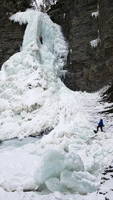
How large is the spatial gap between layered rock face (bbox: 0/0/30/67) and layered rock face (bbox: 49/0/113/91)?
12.5 ft

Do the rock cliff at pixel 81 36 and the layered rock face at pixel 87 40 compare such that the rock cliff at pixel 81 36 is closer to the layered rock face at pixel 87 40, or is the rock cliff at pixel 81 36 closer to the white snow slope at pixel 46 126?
the layered rock face at pixel 87 40

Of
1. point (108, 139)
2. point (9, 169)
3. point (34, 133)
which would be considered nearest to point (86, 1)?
point (34, 133)

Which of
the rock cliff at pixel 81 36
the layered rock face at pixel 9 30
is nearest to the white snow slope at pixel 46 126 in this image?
the layered rock face at pixel 9 30

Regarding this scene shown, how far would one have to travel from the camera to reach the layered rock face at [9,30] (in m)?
31.4

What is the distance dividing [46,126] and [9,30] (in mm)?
14951

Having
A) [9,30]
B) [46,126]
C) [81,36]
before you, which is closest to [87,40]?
[81,36]

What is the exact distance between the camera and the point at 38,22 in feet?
100.0

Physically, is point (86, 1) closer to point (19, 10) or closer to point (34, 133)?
point (19, 10)

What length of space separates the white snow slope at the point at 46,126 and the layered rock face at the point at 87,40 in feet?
3.63

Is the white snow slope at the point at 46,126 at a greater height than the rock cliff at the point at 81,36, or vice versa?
the rock cliff at the point at 81,36

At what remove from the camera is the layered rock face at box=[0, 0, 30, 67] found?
31.4 m

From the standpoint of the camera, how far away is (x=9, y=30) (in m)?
32.3

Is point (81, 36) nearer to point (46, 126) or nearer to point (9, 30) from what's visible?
point (9, 30)

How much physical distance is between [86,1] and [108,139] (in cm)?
1932
